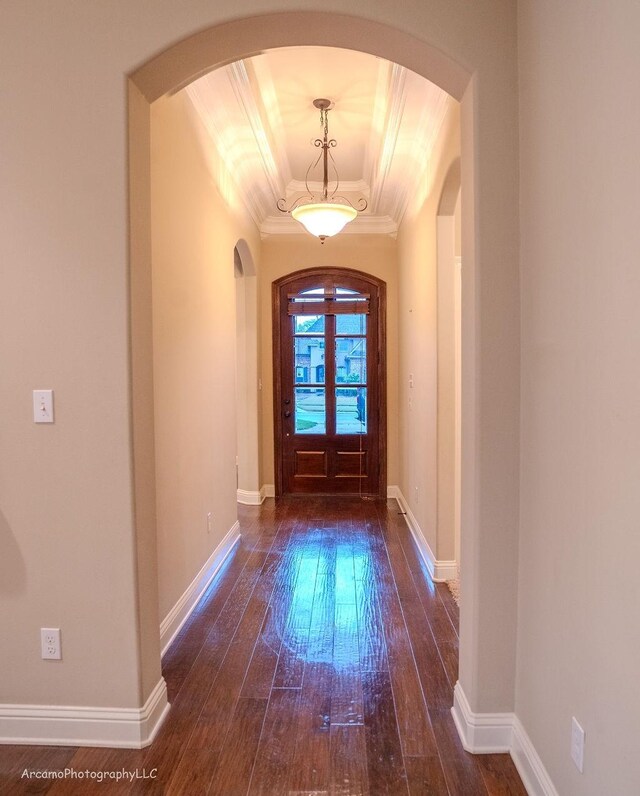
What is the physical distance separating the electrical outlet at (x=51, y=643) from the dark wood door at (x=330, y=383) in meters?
3.92

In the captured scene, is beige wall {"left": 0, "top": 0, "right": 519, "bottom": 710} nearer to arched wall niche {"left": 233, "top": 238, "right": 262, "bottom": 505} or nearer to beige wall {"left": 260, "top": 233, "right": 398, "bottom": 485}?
arched wall niche {"left": 233, "top": 238, "right": 262, "bottom": 505}

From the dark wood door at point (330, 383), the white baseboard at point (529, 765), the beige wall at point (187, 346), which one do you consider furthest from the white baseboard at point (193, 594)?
the dark wood door at point (330, 383)

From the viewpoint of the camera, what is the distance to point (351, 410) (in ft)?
19.2

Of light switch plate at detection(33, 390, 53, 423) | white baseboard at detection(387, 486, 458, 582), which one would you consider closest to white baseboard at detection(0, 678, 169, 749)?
light switch plate at detection(33, 390, 53, 423)

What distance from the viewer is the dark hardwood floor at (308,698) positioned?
6.05 ft

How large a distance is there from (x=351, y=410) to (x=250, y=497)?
137cm

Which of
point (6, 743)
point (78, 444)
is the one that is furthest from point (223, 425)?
point (6, 743)

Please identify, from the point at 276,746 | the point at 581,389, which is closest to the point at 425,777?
the point at 276,746

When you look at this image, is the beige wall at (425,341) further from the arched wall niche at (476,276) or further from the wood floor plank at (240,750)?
the wood floor plank at (240,750)

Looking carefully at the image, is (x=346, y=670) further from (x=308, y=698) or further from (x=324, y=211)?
(x=324, y=211)

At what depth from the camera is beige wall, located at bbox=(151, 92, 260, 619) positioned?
2.67 meters

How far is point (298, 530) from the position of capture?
4.73 metres

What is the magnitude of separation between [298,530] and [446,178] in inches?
117

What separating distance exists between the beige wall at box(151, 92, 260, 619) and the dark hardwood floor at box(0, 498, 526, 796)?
0.43 m
